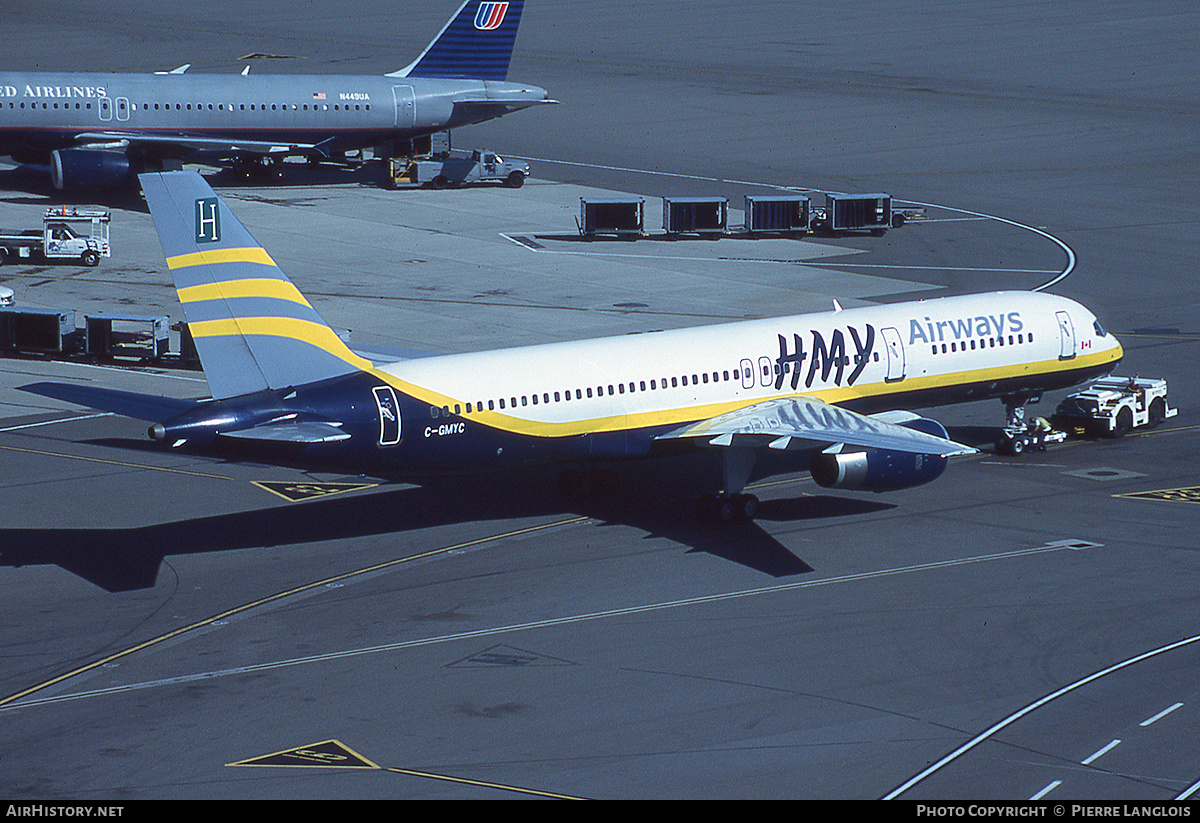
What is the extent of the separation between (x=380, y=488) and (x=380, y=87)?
5347 cm

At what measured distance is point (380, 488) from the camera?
147ft

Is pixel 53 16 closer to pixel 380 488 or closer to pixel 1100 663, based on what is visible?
pixel 380 488

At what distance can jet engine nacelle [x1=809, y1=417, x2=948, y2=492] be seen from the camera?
39.9 metres

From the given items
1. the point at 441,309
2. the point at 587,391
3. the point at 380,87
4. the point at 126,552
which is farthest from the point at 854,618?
the point at 380,87

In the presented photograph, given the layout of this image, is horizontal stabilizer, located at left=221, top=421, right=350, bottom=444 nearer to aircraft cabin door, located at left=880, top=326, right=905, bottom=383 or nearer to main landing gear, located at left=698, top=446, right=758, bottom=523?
main landing gear, located at left=698, top=446, right=758, bottom=523

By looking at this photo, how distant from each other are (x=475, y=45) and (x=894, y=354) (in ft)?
188

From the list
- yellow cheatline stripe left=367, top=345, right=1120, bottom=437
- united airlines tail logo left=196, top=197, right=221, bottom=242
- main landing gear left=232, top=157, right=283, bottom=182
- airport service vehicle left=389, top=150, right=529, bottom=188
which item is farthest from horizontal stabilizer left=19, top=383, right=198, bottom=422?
main landing gear left=232, top=157, right=283, bottom=182

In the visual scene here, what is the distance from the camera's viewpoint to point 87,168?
8456 centimetres

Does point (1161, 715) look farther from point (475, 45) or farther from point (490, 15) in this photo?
point (475, 45)

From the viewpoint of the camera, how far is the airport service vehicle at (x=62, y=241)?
72875 mm

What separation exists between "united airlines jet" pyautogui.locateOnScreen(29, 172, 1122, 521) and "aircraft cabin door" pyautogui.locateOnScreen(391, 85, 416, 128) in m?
51.8

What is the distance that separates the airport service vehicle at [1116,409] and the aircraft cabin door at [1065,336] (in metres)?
2.30

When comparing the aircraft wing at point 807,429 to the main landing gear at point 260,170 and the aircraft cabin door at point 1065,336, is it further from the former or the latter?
the main landing gear at point 260,170

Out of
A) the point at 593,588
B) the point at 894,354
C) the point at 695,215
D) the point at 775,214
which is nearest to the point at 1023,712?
the point at 593,588
